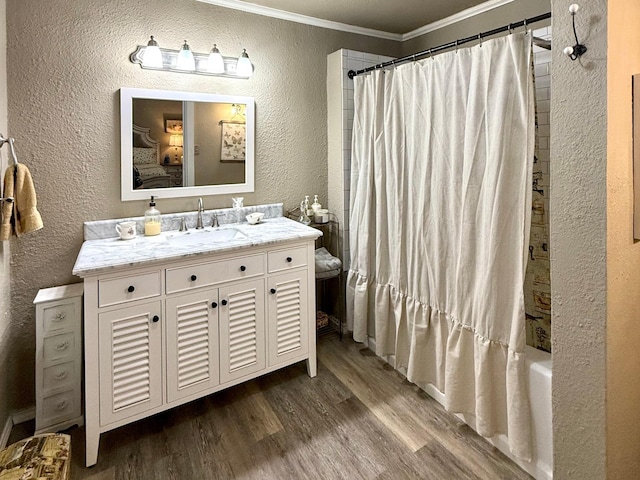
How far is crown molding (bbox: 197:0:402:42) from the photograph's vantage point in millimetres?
2525

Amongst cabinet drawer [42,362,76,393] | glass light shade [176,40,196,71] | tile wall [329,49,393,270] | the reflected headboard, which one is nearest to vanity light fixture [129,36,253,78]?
glass light shade [176,40,196,71]

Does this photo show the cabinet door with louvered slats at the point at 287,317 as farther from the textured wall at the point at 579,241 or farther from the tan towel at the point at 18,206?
the textured wall at the point at 579,241

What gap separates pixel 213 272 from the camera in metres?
2.05

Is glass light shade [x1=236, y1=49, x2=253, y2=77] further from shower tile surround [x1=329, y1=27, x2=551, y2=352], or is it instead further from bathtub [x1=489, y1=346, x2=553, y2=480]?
bathtub [x1=489, y1=346, x2=553, y2=480]

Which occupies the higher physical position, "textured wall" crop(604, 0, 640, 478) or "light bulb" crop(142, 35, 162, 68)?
"light bulb" crop(142, 35, 162, 68)

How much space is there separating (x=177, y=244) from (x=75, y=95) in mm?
971

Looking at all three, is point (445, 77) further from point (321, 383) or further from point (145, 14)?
point (321, 383)

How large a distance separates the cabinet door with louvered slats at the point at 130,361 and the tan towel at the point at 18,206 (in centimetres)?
56

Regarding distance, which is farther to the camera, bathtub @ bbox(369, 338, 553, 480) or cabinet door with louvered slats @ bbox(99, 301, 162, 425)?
cabinet door with louvered slats @ bbox(99, 301, 162, 425)

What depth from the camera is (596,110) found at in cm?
119

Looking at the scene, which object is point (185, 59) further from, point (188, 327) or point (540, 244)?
point (540, 244)

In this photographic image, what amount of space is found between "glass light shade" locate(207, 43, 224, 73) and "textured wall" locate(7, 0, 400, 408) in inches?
3.2

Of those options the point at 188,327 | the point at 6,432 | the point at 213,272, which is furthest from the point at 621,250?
the point at 6,432

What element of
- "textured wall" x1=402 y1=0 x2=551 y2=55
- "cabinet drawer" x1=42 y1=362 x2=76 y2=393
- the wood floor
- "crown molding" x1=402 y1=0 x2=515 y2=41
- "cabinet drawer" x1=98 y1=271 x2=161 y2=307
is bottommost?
the wood floor
